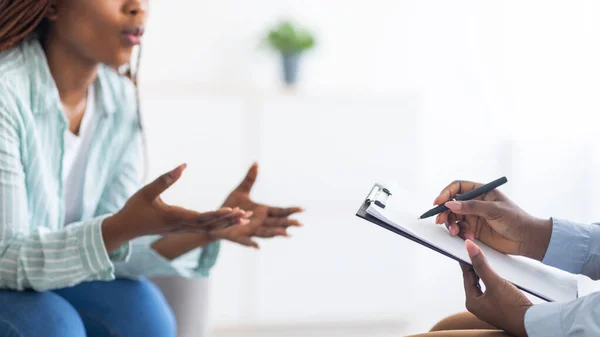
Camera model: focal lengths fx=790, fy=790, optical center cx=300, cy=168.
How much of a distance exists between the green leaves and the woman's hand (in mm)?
1760

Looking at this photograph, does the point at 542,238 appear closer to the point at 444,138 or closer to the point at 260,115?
the point at 260,115

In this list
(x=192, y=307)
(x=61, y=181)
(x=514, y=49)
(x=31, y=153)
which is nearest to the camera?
(x=31, y=153)

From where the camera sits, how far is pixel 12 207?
1.37 m

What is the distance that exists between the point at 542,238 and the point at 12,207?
2.97ft

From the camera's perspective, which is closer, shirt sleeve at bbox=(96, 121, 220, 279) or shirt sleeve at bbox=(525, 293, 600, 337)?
shirt sleeve at bbox=(525, 293, 600, 337)

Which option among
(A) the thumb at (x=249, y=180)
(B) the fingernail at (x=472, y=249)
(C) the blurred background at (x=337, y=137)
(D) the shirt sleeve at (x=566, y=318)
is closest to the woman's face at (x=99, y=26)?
(A) the thumb at (x=249, y=180)

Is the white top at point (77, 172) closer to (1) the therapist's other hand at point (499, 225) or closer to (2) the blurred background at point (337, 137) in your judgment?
(1) the therapist's other hand at point (499, 225)

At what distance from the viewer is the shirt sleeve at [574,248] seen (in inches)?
50.6

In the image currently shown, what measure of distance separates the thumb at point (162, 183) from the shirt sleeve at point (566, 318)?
1.85 ft

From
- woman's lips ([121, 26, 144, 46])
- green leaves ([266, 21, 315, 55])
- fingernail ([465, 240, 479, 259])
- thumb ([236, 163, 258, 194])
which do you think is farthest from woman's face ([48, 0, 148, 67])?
green leaves ([266, 21, 315, 55])

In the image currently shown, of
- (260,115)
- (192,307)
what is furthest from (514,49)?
(192,307)

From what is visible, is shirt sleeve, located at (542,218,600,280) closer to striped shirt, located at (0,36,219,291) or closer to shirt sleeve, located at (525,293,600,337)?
shirt sleeve, located at (525,293,600,337)

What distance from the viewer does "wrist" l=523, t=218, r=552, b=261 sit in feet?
4.28

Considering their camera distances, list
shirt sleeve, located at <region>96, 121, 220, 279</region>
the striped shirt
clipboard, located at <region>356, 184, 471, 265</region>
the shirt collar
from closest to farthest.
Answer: clipboard, located at <region>356, 184, 471, 265</region>, the striped shirt, the shirt collar, shirt sleeve, located at <region>96, 121, 220, 279</region>
